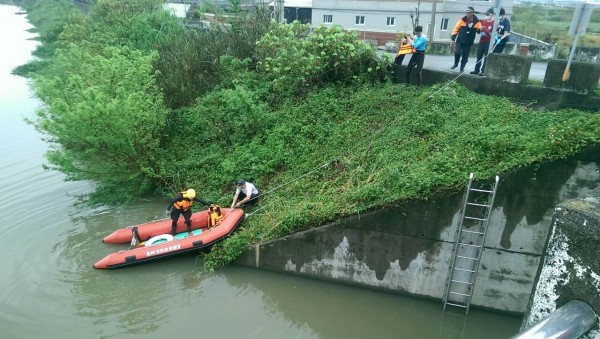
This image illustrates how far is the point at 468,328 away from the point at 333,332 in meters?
2.37

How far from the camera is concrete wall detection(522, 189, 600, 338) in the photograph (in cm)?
127

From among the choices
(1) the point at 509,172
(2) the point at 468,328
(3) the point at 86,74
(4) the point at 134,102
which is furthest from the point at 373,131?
(3) the point at 86,74

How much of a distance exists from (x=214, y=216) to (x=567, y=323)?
27.0ft

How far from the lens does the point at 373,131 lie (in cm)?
998

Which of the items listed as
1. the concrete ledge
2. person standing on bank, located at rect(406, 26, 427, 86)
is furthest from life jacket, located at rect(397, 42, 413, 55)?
the concrete ledge

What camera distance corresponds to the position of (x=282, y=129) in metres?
10.9

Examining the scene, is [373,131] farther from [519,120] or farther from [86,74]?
[86,74]

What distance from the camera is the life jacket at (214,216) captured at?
8.88 m

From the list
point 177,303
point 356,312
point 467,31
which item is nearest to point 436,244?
point 356,312

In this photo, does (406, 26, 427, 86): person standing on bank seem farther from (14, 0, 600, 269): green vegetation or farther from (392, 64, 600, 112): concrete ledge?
(14, 0, 600, 269): green vegetation

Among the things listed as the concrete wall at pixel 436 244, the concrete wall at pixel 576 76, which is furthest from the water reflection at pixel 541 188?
the concrete wall at pixel 576 76

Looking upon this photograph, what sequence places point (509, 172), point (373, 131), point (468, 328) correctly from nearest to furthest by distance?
point (509, 172)
point (468, 328)
point (373, 131)

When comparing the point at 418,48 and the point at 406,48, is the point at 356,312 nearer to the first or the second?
the point at 418,48

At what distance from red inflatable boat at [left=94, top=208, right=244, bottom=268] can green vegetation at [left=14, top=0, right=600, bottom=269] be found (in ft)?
1.04
